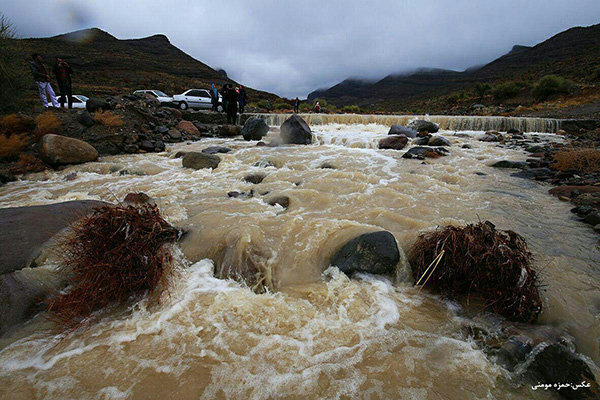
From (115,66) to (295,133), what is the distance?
62.2 metres

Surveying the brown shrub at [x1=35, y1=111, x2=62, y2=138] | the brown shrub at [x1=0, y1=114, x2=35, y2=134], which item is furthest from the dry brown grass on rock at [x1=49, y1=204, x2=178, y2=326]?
the brown shrub at [x1=0, y1=114, x2=35, y2=134]

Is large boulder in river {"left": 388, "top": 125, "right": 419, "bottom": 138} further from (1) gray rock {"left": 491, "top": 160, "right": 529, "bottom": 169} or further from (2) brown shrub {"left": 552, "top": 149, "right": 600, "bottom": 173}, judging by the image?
(2) brown shrub {"left": 552, "top": 149, "right": 600, "bottom": 173}

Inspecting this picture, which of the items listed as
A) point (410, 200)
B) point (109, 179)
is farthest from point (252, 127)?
point (410, 200)

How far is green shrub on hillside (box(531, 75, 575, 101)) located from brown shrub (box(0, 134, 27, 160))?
133 feet

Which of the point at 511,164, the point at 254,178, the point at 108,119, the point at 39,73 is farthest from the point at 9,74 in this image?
the point at 511,164

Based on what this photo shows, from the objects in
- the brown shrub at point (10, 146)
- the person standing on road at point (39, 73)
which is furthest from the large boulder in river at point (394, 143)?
the person standing on road at point (39, 73)

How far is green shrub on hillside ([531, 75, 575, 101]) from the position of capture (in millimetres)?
26219

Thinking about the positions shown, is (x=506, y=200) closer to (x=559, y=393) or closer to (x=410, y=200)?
(x=410, y=200)

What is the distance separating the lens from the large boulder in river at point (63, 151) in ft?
28.1

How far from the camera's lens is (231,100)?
17.8 metres

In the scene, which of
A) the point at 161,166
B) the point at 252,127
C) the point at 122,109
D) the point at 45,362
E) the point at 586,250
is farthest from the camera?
the point at 252,127

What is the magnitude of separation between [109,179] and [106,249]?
640 cm

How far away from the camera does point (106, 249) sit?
2.64 m

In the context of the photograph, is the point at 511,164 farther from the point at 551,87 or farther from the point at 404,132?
the point at 551,87
